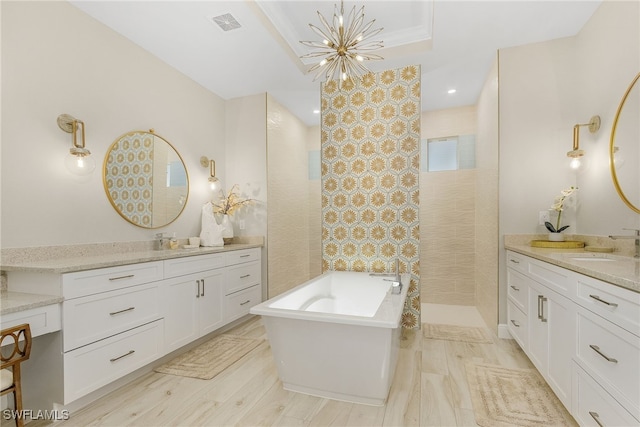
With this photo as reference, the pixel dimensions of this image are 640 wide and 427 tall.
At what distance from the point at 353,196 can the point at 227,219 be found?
1.49 metres

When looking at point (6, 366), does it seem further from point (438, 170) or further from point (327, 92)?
point (438, 170)

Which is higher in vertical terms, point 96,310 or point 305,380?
point 96,310

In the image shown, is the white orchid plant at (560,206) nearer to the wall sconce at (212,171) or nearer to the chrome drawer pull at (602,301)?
the chrome drawer pull at (602,301)

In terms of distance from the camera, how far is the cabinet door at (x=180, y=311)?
237 centimetres

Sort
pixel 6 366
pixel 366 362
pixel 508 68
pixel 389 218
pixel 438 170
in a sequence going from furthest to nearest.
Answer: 1. pixel 438 170
2. pixel 389 218
3. pixel 508 68
4. pixel 366 362
5. pixel 6 366

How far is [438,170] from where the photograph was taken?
14.1 feet

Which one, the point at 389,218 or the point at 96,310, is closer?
the point at 96,310

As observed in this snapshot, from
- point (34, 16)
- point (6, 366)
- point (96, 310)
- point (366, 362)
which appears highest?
point (34, 16)

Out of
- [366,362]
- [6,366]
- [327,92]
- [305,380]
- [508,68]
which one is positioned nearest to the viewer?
[6,366]

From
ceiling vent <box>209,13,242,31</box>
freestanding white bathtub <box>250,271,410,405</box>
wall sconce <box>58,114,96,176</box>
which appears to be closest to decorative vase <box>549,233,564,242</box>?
freestanding white bathtub <box>250,271,410,405</box>

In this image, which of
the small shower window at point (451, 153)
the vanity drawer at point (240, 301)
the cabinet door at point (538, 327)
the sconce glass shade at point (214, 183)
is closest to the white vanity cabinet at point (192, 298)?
the vanity drawer at point (240, 301)

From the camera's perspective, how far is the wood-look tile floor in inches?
66.8

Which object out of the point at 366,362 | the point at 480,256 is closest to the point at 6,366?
the point at 366,362

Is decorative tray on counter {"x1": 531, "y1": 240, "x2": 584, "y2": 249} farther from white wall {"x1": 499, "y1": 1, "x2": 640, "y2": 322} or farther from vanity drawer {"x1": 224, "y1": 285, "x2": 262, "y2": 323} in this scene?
vanity drawer {"x1": 224, "y1": 285, "x2": 262, "y2": 323}
